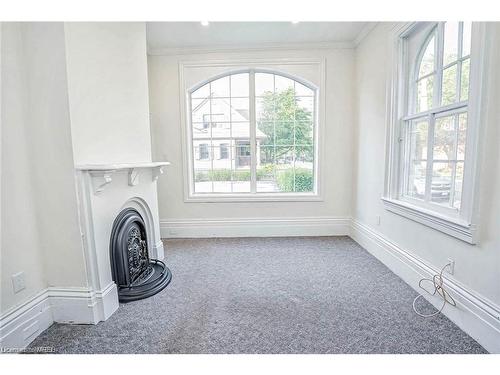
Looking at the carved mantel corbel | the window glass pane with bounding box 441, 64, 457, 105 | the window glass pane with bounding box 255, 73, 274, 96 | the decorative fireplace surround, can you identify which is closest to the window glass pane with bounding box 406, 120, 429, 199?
the window glass pane with bounding box 441, 64, 457, 105

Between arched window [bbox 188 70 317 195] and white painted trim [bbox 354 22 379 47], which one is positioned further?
arched window [bbox 188 70 317 195]

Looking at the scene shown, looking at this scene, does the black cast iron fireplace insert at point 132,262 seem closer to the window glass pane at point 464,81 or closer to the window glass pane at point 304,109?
the window glass pane at point 304,109

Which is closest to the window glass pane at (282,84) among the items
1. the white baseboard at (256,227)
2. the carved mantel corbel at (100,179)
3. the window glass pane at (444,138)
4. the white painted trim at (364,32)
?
the white painted trim at (364,32)

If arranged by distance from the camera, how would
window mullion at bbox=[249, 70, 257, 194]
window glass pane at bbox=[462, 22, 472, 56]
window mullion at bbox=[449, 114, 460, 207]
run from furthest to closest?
1. window mullion at bbox=[249, 70, 257, 194]
2. window mullion at bbox=[449, 114, 460, 207]
3. window glass pane at bbox=[462, 22, 472, 56]

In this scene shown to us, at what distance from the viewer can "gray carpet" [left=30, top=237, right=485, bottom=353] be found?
5.22ft

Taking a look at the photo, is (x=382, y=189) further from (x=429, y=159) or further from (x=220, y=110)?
(x=220, y=110)

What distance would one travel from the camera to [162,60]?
3.58 meters

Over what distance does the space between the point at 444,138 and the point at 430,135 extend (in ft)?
0.50

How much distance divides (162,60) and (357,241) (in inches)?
146

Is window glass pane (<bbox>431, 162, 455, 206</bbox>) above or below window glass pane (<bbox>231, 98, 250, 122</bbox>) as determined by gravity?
below

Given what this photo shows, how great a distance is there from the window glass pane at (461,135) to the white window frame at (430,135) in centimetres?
7

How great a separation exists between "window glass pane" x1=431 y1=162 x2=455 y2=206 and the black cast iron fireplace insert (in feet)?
8.27

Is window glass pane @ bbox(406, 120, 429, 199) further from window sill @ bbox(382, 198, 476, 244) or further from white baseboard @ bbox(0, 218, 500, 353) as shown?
white baseboard @ bbox(0, 218, 500, 353)

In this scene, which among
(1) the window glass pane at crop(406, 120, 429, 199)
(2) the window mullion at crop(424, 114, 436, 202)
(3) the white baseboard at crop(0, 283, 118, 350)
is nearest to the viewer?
(3) the white baseboard at crop(0, 283, 118, 350)
